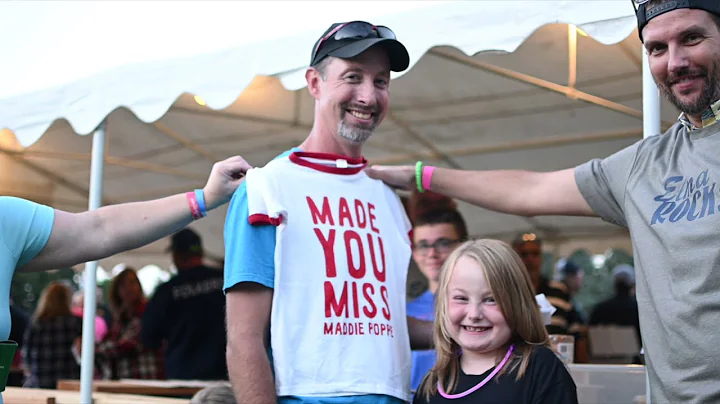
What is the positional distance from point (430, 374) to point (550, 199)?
563 millimetres

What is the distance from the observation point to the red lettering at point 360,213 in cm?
214

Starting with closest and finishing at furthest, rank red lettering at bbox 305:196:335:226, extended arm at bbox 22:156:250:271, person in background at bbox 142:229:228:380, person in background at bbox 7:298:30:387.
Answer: extended arm at bbox 22:156:250:271, red lettering at bbox 305:196:335:226, person in background at bbox 142:229:228:380, person in background at bbox 7:298:30:387

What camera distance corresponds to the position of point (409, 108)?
5426 millimetres

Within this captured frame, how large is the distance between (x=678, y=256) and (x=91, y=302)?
2802mm

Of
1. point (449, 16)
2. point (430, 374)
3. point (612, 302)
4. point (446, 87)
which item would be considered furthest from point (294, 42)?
point (612, 302)

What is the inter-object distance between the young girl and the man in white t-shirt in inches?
4.4

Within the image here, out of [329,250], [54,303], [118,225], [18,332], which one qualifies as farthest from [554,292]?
[18,332]

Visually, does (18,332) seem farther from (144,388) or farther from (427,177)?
(427,177)

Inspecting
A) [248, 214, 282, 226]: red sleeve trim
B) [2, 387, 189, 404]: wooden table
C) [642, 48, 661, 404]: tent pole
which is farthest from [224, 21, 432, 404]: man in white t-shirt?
[2, 387, 189, 404]: wooden table

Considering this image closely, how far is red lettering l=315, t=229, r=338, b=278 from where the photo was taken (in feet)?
6.74

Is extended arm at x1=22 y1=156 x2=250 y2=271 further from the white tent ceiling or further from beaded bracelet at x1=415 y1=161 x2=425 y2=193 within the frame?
the white tent ceiling

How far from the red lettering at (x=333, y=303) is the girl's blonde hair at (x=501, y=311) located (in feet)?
1.00

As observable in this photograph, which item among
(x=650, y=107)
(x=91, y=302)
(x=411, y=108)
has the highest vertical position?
(x=411, y=108)

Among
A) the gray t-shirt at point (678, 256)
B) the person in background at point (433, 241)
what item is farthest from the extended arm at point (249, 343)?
the person in background at point (433, 241)
